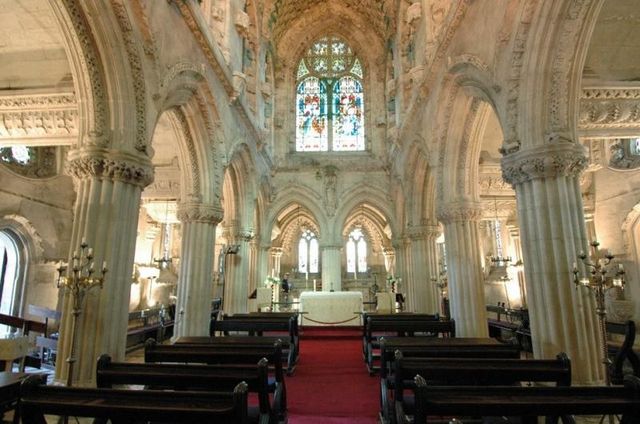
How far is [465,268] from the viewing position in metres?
10.0

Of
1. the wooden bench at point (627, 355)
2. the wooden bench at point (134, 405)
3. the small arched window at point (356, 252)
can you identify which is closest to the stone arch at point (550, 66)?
the wooden bench at point (627, 355)

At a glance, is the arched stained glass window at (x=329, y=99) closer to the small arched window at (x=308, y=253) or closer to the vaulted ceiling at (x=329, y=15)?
the vaulted ceiling at (x=329, y=15)

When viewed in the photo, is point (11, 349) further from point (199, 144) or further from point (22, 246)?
point (22, 246)

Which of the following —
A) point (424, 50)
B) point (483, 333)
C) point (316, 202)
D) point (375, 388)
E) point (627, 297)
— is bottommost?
point (375, 388)

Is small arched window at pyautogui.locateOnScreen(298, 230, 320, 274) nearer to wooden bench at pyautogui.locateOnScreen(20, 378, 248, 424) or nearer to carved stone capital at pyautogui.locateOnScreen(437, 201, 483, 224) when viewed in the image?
carved stone capital at pyautogui.locateOnScreen(437, 201, 483, 224)

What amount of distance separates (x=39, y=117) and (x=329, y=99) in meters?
15.9

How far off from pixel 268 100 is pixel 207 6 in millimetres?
7991

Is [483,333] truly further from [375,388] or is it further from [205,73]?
[205,73]

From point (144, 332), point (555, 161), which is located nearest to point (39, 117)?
point (144, 332)

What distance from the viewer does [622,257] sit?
1257cm

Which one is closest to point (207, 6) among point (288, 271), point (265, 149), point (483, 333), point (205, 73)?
point (205, 73)

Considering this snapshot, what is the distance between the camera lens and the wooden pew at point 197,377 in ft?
12.0

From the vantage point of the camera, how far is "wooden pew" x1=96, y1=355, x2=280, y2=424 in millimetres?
3662

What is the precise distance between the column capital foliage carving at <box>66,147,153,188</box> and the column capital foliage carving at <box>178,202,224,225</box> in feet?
13.4
